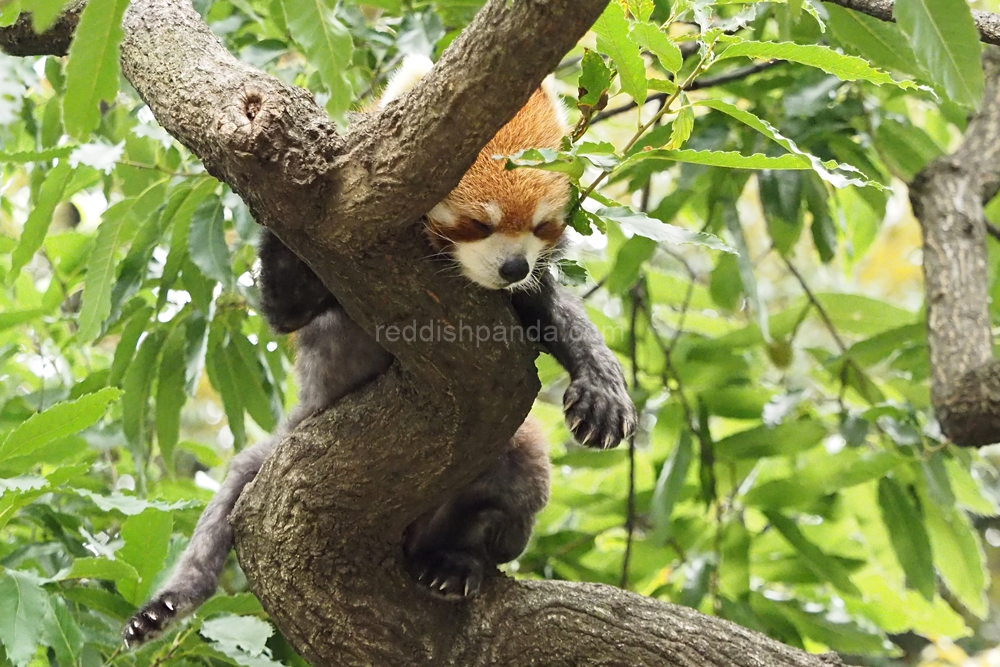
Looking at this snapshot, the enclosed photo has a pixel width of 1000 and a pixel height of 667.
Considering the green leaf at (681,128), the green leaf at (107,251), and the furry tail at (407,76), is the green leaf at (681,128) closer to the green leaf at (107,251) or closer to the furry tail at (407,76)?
the furry tail at (407,76)

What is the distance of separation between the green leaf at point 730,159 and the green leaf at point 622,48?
0.40 feet

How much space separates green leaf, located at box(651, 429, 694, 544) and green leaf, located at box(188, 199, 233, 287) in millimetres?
1819

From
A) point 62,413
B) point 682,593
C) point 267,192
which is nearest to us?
point 267,192

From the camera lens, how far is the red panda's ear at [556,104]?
2.88 m

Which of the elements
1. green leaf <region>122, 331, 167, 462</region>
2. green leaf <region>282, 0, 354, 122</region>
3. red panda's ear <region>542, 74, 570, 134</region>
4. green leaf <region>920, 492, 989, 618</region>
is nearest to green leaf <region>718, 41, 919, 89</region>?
green leaf <region>282, 0, 354, 122</region>

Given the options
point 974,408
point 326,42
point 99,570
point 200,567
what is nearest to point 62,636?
point 99,570

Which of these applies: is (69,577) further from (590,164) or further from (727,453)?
(727,453)

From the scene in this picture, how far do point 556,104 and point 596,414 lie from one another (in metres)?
1.08

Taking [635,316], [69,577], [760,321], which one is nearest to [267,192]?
[69,577]

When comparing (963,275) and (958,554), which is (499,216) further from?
(958,554)

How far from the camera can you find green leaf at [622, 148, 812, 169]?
5.57 ft

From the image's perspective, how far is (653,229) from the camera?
1.89 meters

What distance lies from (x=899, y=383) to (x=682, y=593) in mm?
1297

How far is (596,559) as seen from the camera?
424 cm
